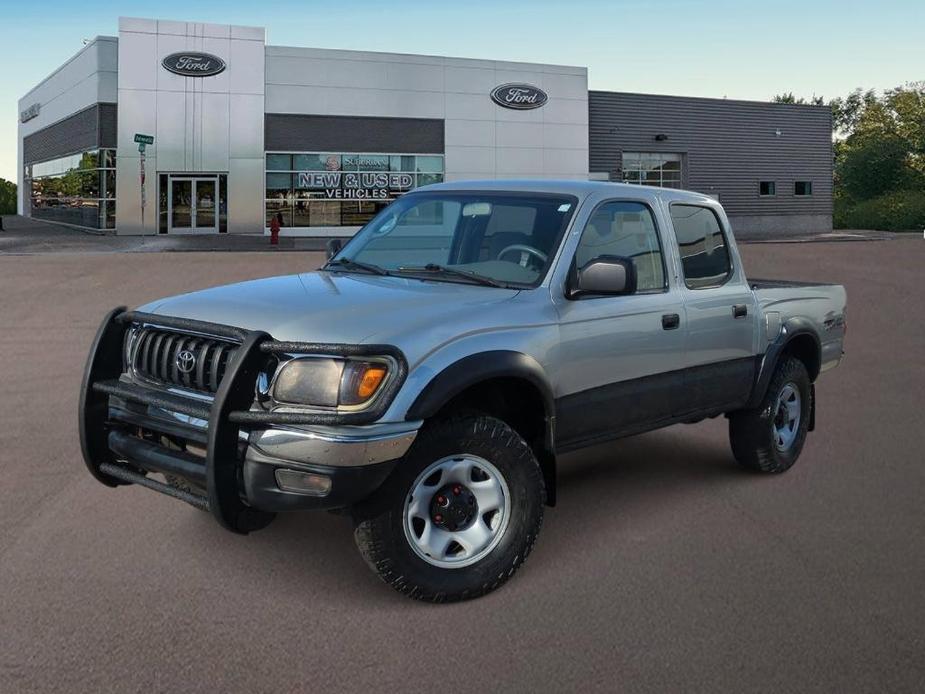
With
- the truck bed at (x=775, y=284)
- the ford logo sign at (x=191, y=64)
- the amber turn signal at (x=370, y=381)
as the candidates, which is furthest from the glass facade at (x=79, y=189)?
the amber turn signal at (x=370, y=381)

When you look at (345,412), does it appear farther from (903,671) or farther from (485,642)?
(903,671)

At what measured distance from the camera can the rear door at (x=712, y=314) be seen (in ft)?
20.1

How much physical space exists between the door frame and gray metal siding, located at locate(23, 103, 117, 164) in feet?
9.14

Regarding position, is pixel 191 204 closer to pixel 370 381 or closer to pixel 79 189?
pixel 79 189

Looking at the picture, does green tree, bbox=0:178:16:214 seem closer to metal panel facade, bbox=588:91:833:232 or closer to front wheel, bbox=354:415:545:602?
metal panel facade, bbox=588:91:833:232

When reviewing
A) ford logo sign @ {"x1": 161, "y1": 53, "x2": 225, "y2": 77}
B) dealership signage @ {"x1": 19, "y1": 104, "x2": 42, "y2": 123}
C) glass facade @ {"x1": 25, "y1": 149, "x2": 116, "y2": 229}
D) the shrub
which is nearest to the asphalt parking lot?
ford logo sign @ {"x1": 161, "y1": 53, "x2": 225, "y2": 77}

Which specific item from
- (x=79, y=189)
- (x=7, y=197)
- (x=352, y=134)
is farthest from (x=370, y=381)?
(x=7, y=197)

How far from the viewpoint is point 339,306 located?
466 centimetres

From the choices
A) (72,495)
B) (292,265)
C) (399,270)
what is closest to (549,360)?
(399,270)

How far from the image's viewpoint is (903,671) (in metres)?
3.80

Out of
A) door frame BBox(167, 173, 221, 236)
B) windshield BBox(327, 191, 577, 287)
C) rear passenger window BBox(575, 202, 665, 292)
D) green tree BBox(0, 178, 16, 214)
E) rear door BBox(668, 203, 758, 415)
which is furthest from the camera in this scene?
green tree BBox(0, 178, 16, 214)

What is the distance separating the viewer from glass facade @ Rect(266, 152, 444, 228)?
4281 cm

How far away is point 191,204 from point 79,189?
268 inches

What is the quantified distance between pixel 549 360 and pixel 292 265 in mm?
19603
